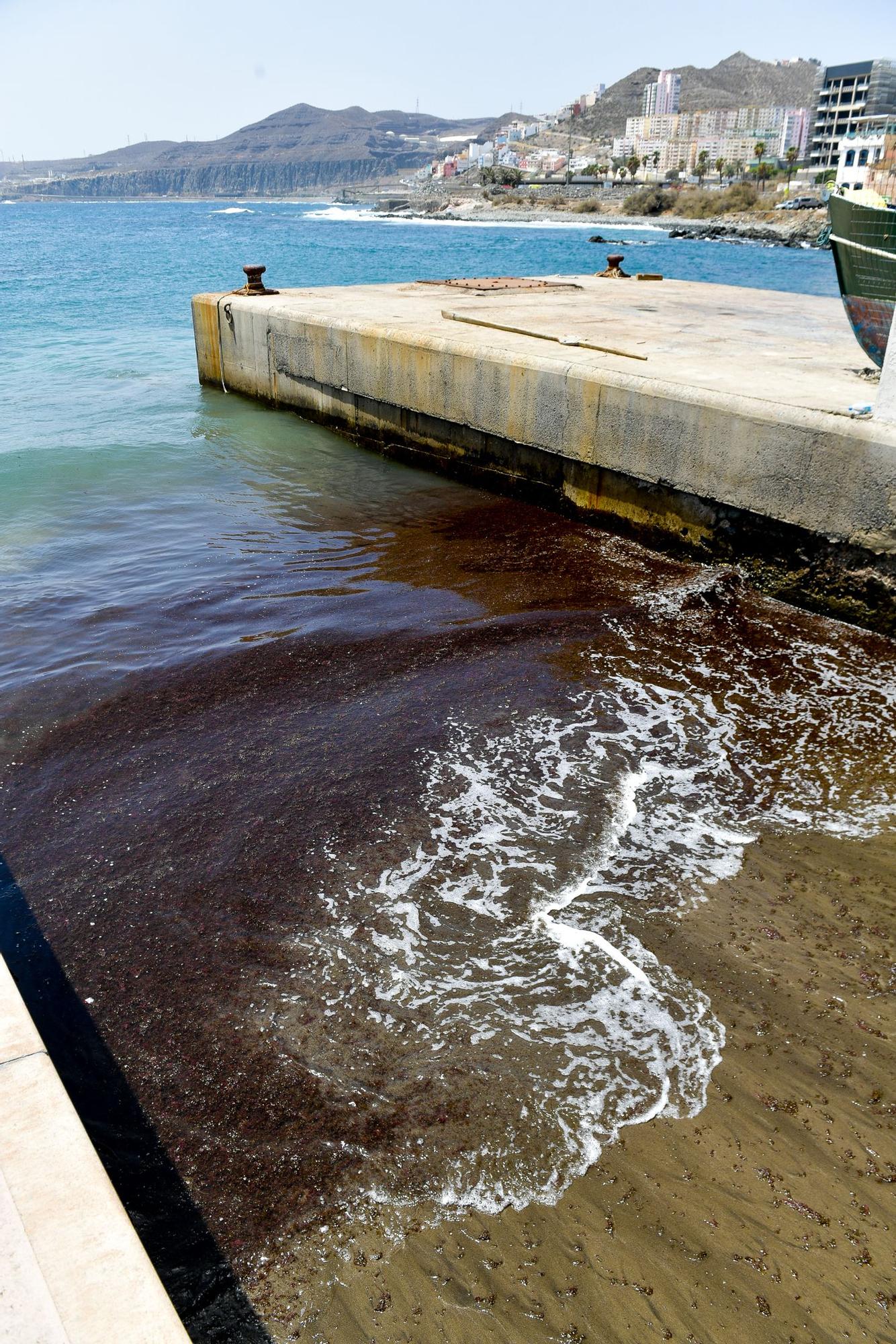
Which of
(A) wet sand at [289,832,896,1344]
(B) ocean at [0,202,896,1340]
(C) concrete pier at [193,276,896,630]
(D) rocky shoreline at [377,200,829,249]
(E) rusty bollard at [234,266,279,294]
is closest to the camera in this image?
(A) wet sand at [289,832,896,1344]

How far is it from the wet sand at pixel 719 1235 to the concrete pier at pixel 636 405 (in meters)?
3.57

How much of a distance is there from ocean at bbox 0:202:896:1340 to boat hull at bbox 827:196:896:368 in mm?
2043

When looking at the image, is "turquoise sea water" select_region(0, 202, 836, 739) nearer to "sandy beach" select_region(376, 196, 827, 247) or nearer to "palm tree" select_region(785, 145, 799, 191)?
"sandy beach" select_region(376, 196, 827, 247)

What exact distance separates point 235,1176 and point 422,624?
152 inches

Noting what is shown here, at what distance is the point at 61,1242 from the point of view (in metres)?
1.67

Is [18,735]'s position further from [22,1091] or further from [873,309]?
[873,309]

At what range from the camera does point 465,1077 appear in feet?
9.17

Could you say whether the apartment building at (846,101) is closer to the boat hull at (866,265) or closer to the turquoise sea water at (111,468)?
the turquoise sea water at (111,468)

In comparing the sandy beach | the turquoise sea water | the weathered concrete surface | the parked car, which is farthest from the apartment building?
the weathered concrete surface

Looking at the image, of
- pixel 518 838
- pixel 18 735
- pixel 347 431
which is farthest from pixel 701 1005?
pixel 347 431

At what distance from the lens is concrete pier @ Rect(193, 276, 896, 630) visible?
19.1 ft

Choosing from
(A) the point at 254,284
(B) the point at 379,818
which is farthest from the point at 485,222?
(B) the point at 379,818

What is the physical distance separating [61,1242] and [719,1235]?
62.4 inches

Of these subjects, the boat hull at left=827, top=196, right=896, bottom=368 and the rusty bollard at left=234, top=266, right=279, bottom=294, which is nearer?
the boat hull at left=827, top=196, right=896, bottom=368
